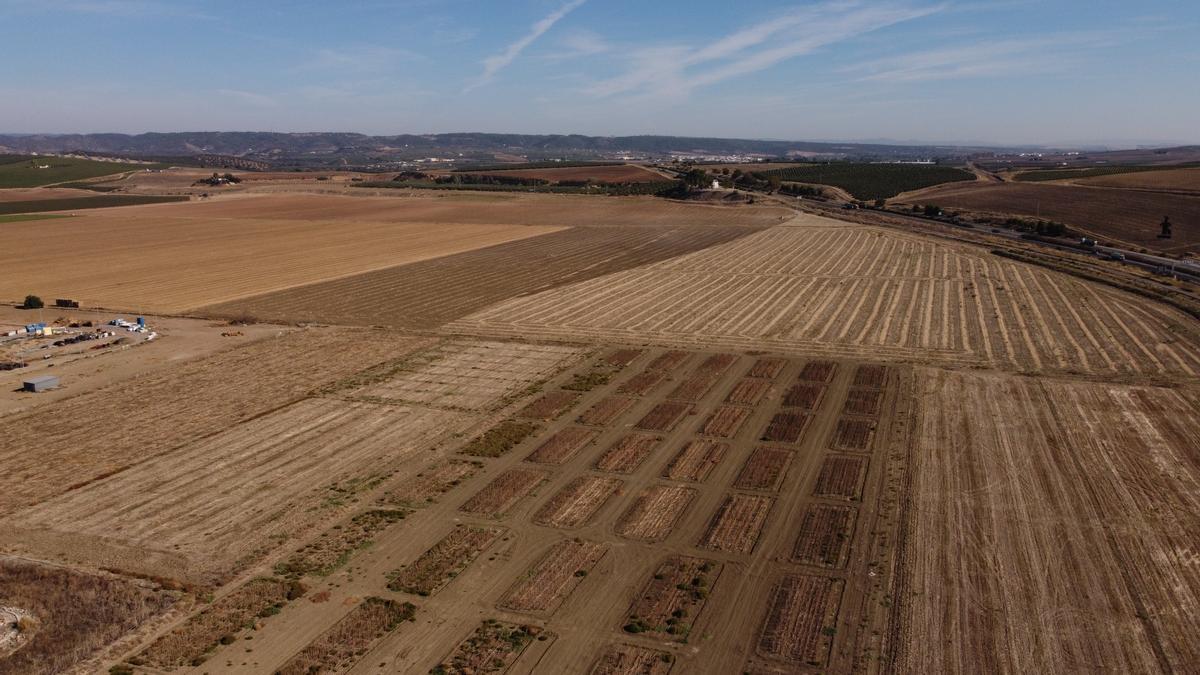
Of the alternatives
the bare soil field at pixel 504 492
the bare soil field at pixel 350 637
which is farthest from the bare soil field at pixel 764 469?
the bare soil field at pixel 350 637

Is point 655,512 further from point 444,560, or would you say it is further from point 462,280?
point 462,280

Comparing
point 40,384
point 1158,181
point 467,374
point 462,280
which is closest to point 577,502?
point 467,374

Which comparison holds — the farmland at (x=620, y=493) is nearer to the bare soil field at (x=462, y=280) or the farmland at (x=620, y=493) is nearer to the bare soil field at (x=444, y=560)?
the bare soil field at (x=444, y=560)

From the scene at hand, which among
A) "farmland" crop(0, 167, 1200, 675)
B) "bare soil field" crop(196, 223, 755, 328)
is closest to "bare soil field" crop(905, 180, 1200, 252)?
"farmland" crop(0, 167, 1200, 675)

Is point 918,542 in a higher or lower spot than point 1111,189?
lower

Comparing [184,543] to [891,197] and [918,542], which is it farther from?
[891,197]

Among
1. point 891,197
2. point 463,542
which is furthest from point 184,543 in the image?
point 891,197
